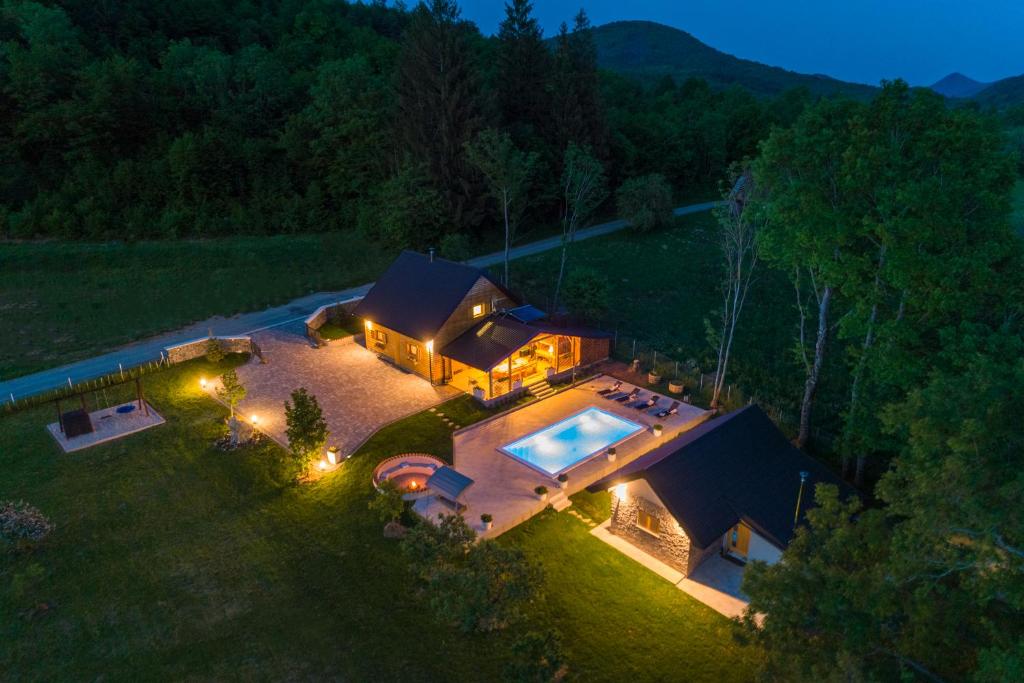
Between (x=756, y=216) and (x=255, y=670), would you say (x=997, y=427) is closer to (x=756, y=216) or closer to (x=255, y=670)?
(x=756, y=216)

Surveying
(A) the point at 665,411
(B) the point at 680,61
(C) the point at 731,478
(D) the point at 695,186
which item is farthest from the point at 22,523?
(B) the point at 680,61

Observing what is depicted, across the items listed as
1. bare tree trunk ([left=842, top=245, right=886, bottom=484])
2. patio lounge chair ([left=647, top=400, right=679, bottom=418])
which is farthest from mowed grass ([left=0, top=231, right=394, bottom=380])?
bare tree trunk ([left=842, top=245, right=886, bottom=484])

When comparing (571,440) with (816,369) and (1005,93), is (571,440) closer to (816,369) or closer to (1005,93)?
(816,369)

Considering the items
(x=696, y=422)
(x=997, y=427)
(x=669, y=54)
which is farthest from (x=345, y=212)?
(x=669, y=54)

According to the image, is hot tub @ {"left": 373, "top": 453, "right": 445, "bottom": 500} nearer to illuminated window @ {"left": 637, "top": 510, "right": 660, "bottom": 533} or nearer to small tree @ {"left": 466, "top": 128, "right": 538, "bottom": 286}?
illuminated window @ {"left": 637, "top": 510, "right": 660, "bottom": 533}

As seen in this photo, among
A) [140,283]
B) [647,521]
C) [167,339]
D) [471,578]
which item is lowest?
[167,339]

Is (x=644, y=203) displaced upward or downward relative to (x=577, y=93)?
downward
